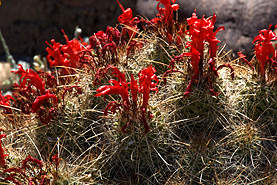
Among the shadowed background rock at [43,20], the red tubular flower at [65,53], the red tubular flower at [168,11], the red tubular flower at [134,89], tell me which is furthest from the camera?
the shadowed background rock at [43,20]

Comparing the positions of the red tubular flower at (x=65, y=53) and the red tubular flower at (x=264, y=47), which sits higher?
the red tubular flower at (x=264, y=47)

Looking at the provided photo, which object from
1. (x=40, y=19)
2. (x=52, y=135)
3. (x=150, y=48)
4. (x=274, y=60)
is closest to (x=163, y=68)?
(x=150, y=48)

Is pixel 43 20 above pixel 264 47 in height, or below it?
below

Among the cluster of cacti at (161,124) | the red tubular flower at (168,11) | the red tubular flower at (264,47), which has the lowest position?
the cluster of cacti at (161,124)

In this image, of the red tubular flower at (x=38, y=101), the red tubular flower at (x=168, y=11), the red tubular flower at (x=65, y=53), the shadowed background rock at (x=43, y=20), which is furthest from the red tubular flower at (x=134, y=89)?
the shadowed background rock at (x=43, y=20)

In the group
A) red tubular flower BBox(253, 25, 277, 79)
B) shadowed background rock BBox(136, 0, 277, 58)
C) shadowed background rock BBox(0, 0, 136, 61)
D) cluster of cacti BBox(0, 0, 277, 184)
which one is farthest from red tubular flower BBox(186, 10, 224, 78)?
shadowed background rock BBox(0, 0, 136, 61)

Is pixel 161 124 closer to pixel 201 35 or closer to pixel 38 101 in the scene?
pixel 201 35

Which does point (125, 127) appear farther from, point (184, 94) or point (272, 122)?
point (272, 122)

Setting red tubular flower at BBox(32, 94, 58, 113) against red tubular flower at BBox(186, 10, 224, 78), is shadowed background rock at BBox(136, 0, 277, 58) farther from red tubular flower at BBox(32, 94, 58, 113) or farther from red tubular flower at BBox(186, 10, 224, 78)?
red tubular flower at BBox(32, 94, 58, 113)

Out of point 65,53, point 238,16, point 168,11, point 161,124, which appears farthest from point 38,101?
point 238,16

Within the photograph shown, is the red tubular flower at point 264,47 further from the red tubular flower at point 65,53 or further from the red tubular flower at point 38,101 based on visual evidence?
the red tubular flower at point 38,101

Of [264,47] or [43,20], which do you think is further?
[43,20]

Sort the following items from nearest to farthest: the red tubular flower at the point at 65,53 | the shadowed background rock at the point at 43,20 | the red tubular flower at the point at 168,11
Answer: the red tubular flower at the point at 168,11, the red tubular flower at the point at 65,53, the shadowed background rock at the point at 43,20

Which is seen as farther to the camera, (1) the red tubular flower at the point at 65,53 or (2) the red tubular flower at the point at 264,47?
(1) the red tubular flower at the point at 65,53
